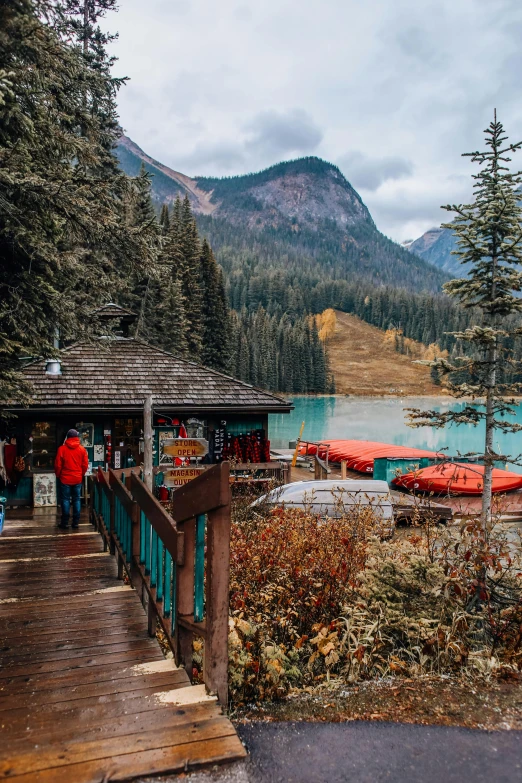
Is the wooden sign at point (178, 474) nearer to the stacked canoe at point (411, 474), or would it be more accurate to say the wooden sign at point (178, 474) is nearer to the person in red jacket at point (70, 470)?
the person in red jacket at point (70, 470)

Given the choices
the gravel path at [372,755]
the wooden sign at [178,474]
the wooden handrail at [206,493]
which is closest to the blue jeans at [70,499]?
the wooden sign at [178,474]

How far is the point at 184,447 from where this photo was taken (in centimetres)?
1067

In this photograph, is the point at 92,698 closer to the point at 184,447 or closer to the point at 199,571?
the point at 199,571

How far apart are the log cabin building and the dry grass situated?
122543 mm

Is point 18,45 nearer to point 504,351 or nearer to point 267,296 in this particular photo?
point 504,351

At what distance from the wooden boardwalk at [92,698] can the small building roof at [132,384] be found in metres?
10.7

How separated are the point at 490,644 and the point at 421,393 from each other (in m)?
147

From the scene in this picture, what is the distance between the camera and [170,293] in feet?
128

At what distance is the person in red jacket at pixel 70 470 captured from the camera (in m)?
9.55

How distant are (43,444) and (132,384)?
10.9 feet

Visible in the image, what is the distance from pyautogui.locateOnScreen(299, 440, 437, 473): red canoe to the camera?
25.5m

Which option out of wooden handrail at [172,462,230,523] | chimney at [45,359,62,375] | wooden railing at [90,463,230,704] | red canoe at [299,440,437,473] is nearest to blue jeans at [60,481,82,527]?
wooden railing at [90,463,230,704]

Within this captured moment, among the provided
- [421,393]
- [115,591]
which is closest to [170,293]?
[115,591]

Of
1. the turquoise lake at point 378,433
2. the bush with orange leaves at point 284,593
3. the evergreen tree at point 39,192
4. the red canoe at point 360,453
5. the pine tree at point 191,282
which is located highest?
the pine tree at point 191,282
